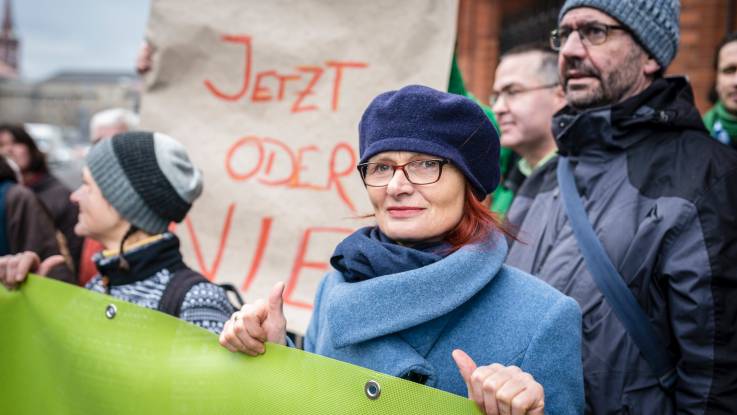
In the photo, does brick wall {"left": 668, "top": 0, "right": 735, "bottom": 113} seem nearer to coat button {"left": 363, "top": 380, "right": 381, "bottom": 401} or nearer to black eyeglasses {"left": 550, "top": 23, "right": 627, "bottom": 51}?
black eyeglasses {"left": 550, "top": 23, "right": 627, "bottom": 51}

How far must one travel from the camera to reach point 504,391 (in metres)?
1.16

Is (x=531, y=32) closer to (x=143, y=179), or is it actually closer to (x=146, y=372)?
(x=143, y=179)

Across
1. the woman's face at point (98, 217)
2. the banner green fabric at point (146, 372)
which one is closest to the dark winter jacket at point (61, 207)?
the woman's face at point (98, 217)

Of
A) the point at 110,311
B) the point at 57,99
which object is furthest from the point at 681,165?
the point at 57,99

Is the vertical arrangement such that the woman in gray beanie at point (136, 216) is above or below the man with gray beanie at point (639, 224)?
below

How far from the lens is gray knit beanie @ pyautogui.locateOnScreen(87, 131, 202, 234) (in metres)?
2.22

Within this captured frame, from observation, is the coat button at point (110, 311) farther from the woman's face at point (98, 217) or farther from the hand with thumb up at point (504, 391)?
the hand with thumb up at point (504, 391)

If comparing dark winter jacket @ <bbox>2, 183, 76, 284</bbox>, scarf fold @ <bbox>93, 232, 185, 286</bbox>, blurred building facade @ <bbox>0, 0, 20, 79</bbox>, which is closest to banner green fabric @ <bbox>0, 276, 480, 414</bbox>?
scarf fold @ <bbox>93, 232, 185, 286</bbox>

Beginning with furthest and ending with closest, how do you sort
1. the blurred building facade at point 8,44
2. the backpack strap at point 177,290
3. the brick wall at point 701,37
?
the blurred building facade at point 8,44 < the brick wall at point 701,37 < the backpack strap at point 177,290

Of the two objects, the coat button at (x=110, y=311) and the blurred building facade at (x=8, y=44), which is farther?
the blurred building facade at (x=8, y=44)

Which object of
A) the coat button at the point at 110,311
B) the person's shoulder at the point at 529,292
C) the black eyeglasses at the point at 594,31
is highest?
the black eyeglasses at the point at 594,31

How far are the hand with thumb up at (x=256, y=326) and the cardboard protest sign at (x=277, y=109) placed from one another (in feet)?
3.66

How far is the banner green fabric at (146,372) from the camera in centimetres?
134

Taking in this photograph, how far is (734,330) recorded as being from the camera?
1.79 m
